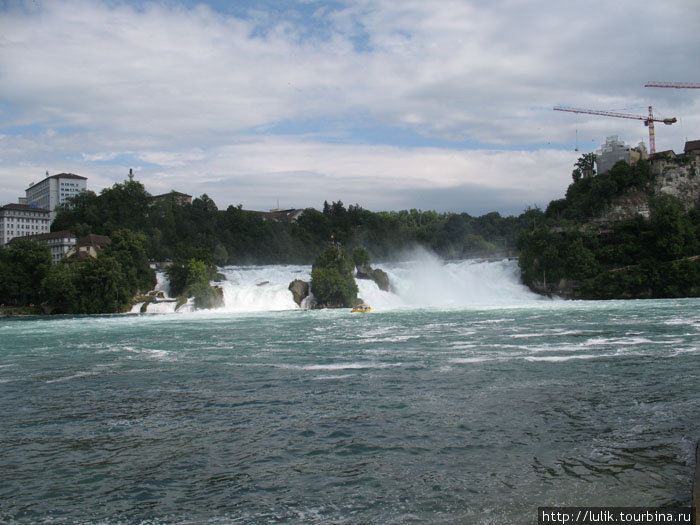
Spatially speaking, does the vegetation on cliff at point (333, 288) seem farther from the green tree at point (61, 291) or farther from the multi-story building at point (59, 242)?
the multi-story building at point (59, 242)

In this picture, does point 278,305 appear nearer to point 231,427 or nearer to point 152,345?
point 152,345

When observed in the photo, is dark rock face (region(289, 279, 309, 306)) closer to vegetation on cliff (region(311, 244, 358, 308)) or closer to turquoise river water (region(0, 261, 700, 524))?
vegetation on cliff (region(311, 244, 358, 308))

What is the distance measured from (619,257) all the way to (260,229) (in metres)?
54.2

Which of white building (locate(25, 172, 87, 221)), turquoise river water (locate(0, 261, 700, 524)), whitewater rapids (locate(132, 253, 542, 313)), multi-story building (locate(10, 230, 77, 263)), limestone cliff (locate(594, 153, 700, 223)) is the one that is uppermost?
white building (locate(25, 172, 87, 221))

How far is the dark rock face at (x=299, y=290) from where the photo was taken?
161ft

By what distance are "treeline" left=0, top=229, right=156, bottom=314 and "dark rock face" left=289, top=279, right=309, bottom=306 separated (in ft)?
47.6

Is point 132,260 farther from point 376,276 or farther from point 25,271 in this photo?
point 376,276

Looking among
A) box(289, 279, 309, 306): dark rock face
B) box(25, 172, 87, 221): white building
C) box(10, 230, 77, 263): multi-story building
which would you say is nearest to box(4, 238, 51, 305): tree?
box(10, 230, 77, 263): multi-story building

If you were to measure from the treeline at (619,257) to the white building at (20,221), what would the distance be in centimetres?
8931

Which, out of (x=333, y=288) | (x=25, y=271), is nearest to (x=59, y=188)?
(x=25, y=271)

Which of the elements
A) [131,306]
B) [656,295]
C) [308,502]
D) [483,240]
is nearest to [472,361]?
[308,502]

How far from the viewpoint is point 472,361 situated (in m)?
18.0

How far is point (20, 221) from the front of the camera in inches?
4213

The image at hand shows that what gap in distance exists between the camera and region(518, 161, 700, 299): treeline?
54.2 metres
